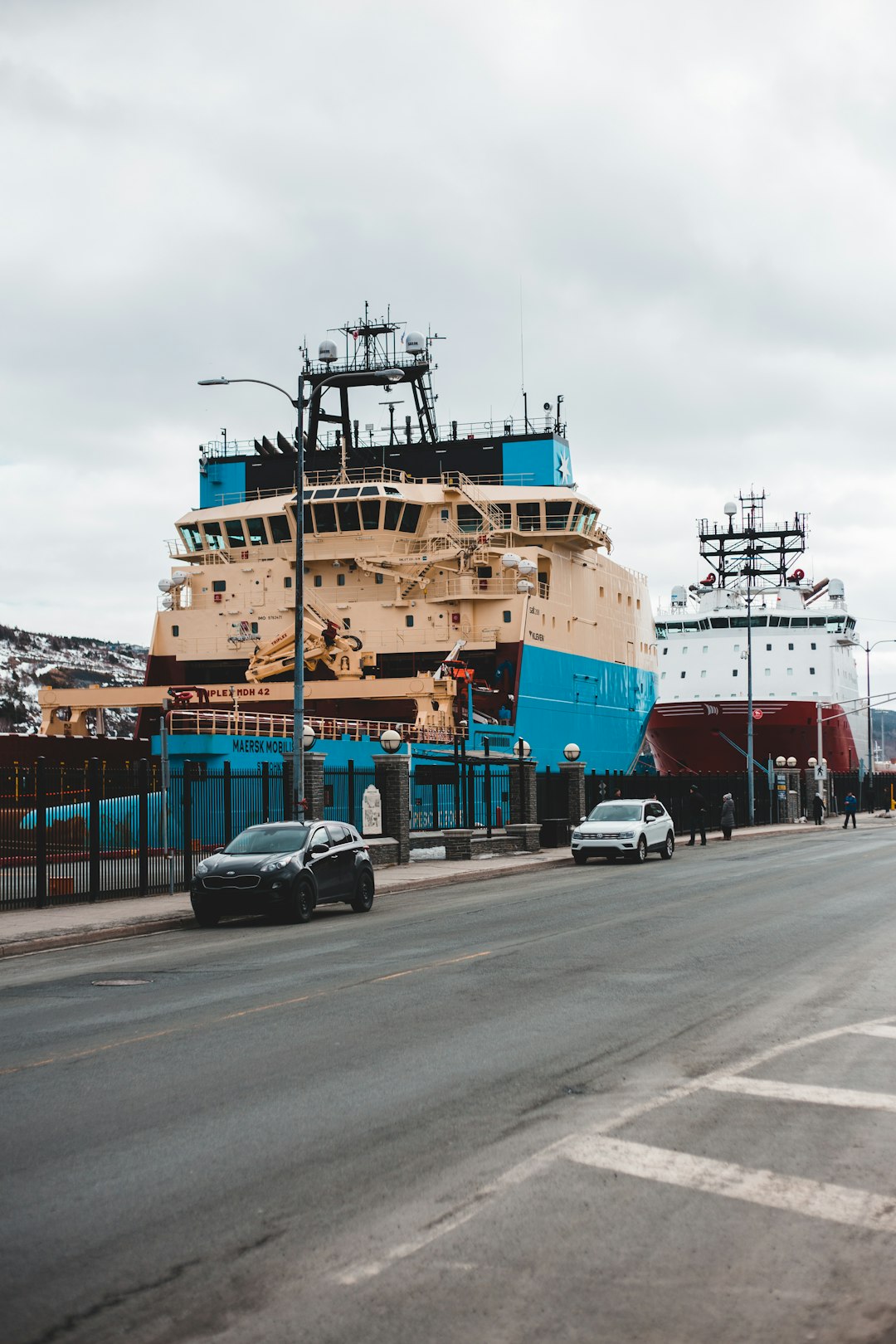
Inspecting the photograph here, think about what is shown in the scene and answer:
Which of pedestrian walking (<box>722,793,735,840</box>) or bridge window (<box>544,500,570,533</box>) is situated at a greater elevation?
bridge window (<box>544,500,570,533</box>)

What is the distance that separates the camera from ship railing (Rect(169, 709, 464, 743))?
3175 centimetres

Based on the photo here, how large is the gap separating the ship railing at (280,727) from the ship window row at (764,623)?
35.2 m

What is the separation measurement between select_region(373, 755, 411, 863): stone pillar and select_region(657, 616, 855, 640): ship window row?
41.0 meters

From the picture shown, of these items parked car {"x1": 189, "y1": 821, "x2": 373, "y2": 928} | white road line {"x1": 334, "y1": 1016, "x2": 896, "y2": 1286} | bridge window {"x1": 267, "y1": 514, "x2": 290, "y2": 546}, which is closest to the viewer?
white road line {"x1": 334, "y1": 1016, "x2": 896, "y2": 1286}

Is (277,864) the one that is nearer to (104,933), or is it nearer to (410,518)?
(104,933)

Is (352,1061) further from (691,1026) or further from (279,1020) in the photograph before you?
(691,1026)

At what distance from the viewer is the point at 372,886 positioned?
2131 cm

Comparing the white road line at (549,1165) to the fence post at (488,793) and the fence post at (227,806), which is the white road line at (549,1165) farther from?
the fence post at (488,793)

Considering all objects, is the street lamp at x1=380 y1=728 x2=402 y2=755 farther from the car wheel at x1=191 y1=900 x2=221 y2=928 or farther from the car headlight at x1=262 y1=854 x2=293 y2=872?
the car headlight at x1=262 y1=854 x2=293 y2=872

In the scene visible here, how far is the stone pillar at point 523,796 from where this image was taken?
37.3 metres

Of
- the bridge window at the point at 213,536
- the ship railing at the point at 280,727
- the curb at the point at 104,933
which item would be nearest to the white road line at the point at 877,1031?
the curb at the point at 104,933

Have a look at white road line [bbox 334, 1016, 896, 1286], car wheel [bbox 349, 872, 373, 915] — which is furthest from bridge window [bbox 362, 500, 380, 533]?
white road line [bbox 334, 1016, 896, 1286]

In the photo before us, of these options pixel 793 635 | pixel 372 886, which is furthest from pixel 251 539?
pixel 793 635

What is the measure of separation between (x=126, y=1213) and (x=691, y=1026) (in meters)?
5.26
